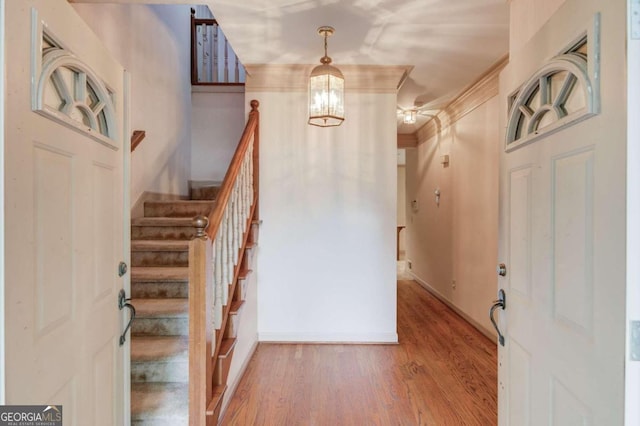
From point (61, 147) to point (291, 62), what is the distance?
2423 millimetres

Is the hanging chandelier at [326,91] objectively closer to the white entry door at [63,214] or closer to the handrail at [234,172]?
the handrail at [234,172]

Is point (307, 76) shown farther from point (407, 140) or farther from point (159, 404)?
point (407, 140)

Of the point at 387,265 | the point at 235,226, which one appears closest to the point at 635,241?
the point at 235,226

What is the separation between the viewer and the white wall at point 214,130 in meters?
4.59

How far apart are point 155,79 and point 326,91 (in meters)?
2.02

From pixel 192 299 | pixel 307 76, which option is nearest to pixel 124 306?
pixel 192 299

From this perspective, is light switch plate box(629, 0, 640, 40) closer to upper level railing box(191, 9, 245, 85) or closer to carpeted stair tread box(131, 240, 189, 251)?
carpeted stair tread box(131, 240, 189, 251)

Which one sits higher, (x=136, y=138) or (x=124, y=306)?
(x=136, y=138)

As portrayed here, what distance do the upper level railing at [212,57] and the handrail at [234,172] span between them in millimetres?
1941

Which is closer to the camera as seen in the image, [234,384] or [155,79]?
[234,384]

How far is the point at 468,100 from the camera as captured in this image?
3760 millimetres

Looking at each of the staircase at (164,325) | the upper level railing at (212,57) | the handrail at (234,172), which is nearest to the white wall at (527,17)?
the handrail at (234,172)

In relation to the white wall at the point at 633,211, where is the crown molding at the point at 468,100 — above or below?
above

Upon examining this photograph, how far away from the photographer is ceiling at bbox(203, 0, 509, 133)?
7.13ft
